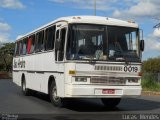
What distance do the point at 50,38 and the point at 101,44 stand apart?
2906 mm

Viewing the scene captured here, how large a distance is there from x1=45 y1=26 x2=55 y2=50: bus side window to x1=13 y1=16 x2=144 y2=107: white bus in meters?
0.36

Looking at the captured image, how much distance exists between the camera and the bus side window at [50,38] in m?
17.4

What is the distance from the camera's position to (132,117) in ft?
45.8

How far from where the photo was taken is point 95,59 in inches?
601

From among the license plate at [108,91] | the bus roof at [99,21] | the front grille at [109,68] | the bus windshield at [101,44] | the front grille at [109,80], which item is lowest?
the license plate at [108,91]

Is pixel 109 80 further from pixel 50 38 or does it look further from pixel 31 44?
pixel 31 44

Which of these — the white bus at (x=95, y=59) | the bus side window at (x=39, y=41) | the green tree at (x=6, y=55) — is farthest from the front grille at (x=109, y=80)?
the green tree at (x=6, y=55)

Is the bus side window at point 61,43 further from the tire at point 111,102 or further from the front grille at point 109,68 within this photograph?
the tire at point 111,102

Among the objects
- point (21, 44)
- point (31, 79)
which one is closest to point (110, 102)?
point (31, 79)

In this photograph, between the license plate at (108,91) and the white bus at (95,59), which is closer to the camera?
the white bus at (95,59)

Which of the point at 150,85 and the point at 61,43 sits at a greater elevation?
the point at 61,43

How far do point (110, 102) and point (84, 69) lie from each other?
284 centimetres

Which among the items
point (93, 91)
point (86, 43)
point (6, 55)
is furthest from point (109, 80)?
point (6, 55)

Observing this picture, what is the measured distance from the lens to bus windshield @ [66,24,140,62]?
15250 millimetres
